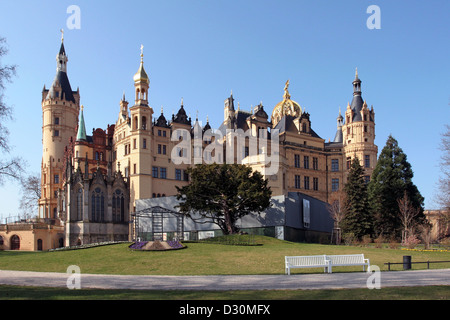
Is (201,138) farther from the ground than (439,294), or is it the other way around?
(201,138)

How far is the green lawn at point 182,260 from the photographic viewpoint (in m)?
26.6

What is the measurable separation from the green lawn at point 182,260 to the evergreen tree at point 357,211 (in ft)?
58.9

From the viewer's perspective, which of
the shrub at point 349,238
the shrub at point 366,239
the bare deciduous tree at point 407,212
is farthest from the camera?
the bare deciduous tree at point 407,212

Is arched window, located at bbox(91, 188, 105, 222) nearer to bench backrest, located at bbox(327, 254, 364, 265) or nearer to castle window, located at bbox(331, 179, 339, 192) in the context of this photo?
castle window, located at bbox(331, 179, 339, 192)

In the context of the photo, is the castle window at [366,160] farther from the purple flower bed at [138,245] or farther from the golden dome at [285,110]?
the purple flower bed at [138,245]

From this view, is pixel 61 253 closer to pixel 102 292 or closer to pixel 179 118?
pixel 102 292

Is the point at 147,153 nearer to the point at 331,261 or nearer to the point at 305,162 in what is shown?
the point at 305,162

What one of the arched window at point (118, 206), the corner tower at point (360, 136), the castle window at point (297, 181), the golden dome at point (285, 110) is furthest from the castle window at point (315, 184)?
the arched window at point (118, 206)

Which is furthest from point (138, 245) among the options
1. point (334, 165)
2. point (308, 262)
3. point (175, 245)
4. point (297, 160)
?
point (334, 165)

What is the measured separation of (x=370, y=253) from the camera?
114ft
